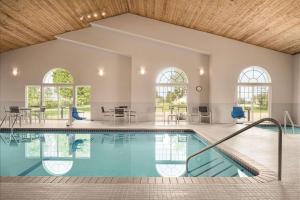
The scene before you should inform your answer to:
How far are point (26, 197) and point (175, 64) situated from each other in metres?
10.1

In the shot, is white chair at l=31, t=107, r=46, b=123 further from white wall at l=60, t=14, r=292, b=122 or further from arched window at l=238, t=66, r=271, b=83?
arched window at l=238, t=66, r=271, b=83

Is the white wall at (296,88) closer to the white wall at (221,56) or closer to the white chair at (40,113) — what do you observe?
the white wall at (221,56)

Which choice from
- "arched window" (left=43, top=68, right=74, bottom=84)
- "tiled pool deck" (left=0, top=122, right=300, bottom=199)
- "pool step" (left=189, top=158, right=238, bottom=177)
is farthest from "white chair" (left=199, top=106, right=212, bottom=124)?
"tiled pool deck" (left=0, top=122, right=300, bottom=199)

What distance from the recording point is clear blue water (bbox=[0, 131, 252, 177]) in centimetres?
504

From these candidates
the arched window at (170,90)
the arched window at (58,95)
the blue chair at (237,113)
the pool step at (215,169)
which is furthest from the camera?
the arched window at (58,95)

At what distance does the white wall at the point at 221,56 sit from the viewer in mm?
11867

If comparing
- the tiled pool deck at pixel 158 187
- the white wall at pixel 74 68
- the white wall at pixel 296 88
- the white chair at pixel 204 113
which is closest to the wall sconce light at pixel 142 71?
the white wall at pixel 74 68

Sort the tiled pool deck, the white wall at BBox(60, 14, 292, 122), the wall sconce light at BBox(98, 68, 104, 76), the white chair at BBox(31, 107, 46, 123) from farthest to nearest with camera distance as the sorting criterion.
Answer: the wall sconce light at BBox(98, 68, 104, 76)
the white wall at BBox(60, 14, 292, 122)
the white chair at BBox(31, 107, 46, 123)
the tiled pool deck

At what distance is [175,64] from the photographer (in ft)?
40.8

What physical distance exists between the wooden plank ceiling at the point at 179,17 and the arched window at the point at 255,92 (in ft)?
4.08

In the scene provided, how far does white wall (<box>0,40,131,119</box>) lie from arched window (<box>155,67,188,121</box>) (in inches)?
56.1

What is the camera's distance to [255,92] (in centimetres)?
1230

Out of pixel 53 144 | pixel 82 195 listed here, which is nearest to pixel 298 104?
pixel 53 144

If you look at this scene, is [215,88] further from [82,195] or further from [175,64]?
[82,195]
